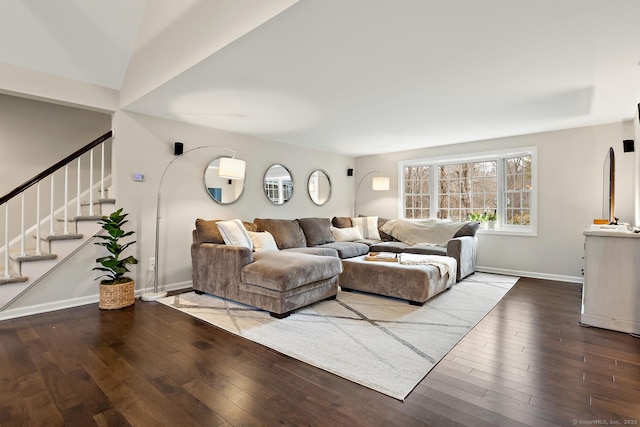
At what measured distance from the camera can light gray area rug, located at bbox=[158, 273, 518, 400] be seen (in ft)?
6.99

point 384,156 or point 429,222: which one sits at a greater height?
point 384,156

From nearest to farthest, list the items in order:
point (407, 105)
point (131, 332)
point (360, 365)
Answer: point (360, 365) → point (131, 332) → point (407, 105)

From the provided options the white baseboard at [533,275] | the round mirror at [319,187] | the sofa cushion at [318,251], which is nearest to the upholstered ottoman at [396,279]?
the sofa cushion at [318,251]

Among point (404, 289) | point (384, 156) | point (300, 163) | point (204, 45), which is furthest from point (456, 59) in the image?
point (384, 156)

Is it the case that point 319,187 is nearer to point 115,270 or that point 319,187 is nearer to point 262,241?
point 262,241

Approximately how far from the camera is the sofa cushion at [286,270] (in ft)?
10.0

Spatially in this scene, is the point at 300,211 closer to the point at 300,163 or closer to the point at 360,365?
the point at 300,163

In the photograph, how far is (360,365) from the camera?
2.17 meters

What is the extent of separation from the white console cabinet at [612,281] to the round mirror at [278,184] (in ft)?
13.5

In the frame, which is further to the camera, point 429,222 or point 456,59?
point 429,222

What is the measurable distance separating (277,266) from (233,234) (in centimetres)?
89

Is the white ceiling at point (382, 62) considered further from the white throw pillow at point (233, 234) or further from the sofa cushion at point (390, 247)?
the sofa cushion at point (390, 247)

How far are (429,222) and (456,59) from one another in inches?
130

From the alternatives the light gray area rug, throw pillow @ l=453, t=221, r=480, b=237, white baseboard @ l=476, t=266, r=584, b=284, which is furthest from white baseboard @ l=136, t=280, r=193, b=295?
white baseboard @ l=476, t=266, r=584, b=284
